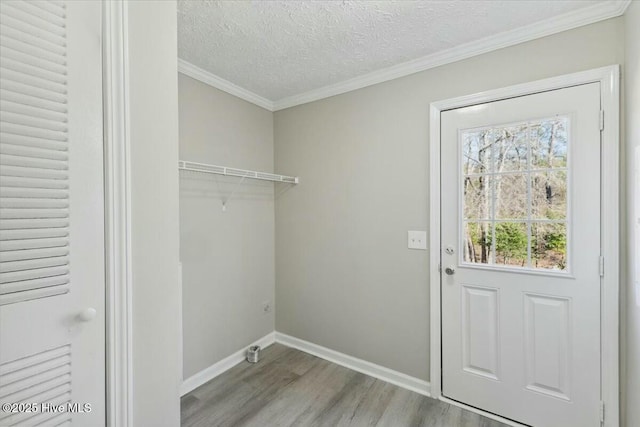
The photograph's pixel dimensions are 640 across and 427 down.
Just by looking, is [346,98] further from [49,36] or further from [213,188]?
[49,36]

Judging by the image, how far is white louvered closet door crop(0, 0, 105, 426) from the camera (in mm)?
719

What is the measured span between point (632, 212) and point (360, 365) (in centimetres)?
195

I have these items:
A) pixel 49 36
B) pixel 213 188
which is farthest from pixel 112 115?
pixel 213 188

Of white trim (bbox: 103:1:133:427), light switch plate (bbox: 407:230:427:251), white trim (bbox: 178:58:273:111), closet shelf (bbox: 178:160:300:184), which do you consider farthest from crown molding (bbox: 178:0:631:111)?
white trim (bbox: 103:1:133:427)

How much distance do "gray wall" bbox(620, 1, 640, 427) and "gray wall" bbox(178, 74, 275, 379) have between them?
2.43 metres

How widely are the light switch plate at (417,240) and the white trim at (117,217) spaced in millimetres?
1721

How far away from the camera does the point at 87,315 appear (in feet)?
2.67

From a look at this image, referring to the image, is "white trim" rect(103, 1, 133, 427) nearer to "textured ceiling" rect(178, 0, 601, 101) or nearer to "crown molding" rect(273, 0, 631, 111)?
"textured ceiling" rect(178, 0, 601, 101)

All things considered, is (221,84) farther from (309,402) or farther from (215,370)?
(309,402)

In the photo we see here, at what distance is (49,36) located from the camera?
0.77m

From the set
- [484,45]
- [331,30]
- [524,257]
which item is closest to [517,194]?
[524,257]

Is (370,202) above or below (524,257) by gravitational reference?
above

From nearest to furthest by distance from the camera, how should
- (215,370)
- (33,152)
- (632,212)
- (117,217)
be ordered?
(33,152), (117,217), (632,212), (215,370)

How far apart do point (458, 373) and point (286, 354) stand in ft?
4.61
